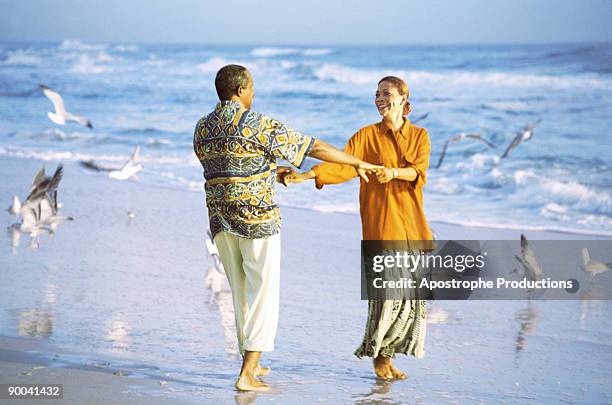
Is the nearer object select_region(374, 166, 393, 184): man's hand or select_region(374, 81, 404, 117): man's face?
select_region(374, 166, 393, 184): man's hand

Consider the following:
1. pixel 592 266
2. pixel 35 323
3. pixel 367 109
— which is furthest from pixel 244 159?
pixel 367 109

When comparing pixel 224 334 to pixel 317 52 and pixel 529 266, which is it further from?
pixel 317 52

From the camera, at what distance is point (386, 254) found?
467 cm

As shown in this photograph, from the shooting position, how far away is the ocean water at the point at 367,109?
42.8 feet

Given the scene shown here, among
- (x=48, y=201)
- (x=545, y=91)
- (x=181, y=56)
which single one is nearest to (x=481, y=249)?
(x=48, y=201)

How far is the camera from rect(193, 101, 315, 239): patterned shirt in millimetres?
4117

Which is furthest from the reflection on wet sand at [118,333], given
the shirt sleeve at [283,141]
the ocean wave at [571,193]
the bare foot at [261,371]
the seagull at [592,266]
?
the ocean wave at [571,193]

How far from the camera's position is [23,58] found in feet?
121

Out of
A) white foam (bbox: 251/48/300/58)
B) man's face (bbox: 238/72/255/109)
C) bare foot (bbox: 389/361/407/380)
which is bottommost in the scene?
bare foot (bbox: 389/361/407/380)

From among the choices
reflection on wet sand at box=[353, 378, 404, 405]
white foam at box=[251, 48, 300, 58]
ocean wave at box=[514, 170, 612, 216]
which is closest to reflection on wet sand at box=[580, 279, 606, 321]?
reflection on wet sand at box=[353, 378, 404, 405]

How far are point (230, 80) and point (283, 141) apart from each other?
340mm

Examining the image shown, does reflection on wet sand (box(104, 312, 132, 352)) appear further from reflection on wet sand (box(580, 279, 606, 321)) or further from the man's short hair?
reflection on wet sand (box(580, 279, 606, 321))

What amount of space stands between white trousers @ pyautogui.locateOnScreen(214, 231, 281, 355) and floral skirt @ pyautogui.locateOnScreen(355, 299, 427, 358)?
59 cm

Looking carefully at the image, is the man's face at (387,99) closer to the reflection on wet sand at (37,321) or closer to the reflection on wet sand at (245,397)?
the reflection on wet sand at (245,397)
